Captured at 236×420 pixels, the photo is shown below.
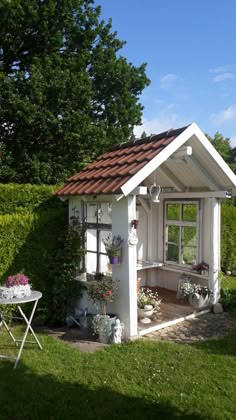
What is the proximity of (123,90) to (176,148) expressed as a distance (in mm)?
10988

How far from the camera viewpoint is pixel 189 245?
30.8ft

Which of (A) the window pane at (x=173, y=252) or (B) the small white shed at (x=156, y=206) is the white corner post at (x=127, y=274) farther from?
(A) the window pane at (x=173, y=252)

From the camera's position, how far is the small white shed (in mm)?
6887

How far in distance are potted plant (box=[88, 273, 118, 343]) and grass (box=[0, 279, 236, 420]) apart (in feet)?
1.33

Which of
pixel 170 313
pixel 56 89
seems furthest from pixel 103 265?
pixel 56 89

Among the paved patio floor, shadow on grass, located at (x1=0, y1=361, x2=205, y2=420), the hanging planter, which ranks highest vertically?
the hanging planter

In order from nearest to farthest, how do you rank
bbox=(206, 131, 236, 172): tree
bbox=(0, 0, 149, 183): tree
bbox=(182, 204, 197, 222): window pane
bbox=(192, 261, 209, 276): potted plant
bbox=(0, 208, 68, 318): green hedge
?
1. bbox=(0, 208, 68, 318): green hedge
2. bbox=(192, 261, 209, 276): potted plant
3. bbox=(182, 204, 197, 222): window pane
4. bbox=(0, 0, 149, 183): tree
5. bbox=(206, 131, 236, 172): tree

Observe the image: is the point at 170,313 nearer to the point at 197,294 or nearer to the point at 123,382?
the point at 197,294

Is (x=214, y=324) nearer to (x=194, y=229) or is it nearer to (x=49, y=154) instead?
(x=194, y=229)

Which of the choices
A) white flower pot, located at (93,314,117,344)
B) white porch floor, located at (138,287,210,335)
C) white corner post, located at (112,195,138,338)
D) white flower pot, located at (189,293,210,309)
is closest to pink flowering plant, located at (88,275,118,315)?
white corner post, located at (112,195,138,338)

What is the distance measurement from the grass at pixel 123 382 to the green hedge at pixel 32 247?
5.34 feet

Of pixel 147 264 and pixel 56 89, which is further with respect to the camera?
pixel 56 89

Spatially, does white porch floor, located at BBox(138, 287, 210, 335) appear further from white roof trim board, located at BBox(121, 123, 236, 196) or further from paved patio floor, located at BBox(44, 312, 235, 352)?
white roof trim board, located at BBox(121, 123, 236, 196)

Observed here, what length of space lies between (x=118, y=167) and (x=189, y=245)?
309 centimetres
